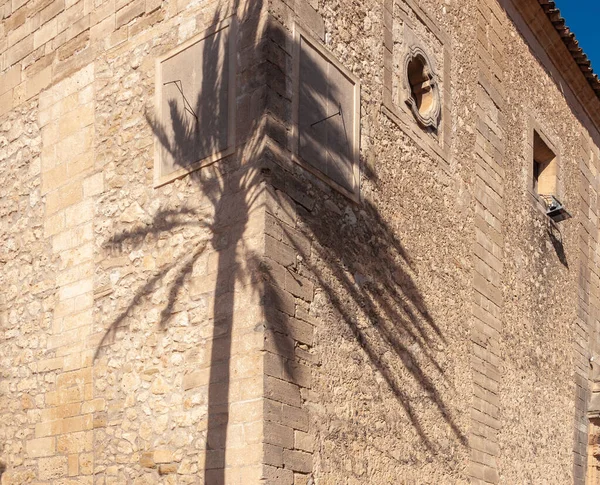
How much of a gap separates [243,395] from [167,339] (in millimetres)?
869

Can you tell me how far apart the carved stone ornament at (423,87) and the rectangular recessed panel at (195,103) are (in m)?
2.31

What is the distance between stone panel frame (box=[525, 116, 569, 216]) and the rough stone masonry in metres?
1.30

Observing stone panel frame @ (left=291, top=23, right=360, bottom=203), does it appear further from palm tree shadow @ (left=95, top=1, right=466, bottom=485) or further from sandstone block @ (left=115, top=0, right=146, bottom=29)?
sandstone block @ (left=115, top=0, right=146, bottom=29)

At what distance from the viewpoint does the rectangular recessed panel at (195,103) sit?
24.1ft

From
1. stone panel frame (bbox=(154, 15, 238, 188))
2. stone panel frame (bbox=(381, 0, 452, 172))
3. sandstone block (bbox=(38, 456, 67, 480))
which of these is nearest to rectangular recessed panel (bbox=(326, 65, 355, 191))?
stone panel frame (bbox=(381, 0, 452, 172))

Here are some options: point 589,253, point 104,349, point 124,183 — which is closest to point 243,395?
point 104,349

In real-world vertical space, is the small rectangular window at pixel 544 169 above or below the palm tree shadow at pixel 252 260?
above

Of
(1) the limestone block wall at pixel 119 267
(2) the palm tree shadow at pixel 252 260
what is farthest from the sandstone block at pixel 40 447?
(2) the palm tree shadow at pixel 252 260

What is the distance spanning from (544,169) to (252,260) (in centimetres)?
663

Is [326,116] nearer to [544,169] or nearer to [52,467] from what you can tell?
[52,467]

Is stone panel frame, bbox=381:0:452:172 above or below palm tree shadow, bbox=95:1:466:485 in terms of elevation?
above

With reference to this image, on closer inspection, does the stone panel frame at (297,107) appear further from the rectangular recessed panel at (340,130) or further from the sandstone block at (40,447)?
the sandstone block at (40,447)

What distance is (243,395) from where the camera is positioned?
21.5 feet

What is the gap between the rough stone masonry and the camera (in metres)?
6.85
